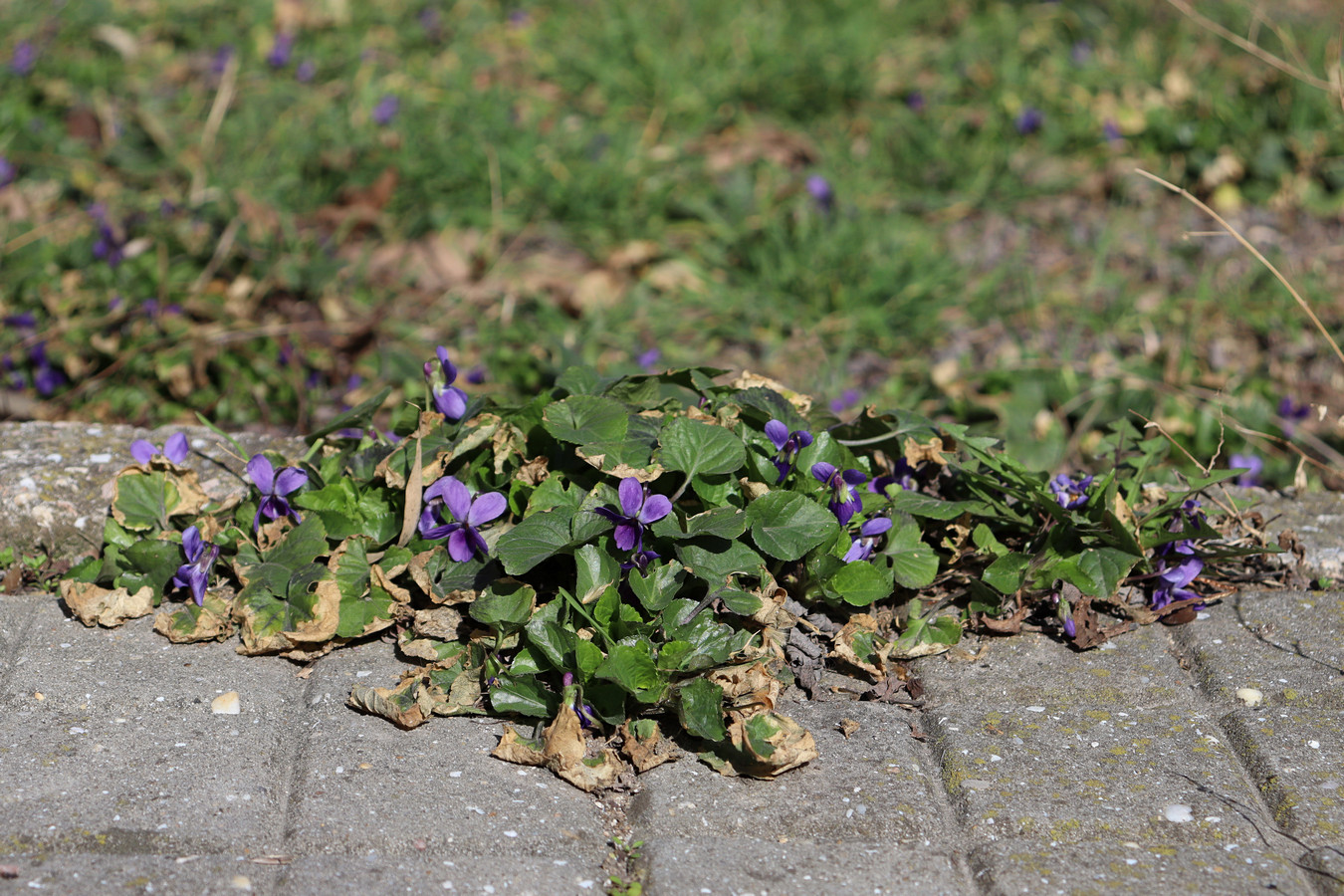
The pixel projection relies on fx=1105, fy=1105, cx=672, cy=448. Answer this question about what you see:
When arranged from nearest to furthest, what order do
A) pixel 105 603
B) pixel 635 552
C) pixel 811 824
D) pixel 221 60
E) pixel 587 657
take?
pixel 811 824
pixel 587 657
pixel 635 552
pixel 105 603
pixel 221 60

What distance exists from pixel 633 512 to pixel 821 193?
2.11 metres

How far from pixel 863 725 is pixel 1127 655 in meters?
0.49

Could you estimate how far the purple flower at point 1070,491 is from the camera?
192 cm

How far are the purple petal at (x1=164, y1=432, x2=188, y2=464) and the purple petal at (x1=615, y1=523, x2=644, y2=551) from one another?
88cm

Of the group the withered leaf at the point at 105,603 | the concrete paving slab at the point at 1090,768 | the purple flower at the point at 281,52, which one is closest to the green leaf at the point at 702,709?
the concrete paving slab at the point at 1090,768

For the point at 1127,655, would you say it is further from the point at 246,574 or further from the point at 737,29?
the point at 737,29

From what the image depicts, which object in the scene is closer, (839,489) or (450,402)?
(839,489)

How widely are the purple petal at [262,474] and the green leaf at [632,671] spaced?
2.34 ft

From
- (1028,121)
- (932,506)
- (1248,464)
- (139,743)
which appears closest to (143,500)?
(139,743)

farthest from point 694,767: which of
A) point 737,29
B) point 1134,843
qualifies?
point 737,29

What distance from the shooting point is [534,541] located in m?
1.64

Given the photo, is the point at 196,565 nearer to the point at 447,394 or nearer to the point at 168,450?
the point at 168,450

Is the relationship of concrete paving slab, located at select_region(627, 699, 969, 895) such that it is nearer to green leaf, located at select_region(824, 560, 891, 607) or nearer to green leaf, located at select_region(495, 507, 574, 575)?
green leaf, located at select_region(824, 560, 891, 607)

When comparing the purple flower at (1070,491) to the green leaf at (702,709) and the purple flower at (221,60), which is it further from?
the purple flower at (221,60)
